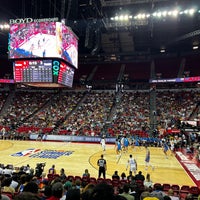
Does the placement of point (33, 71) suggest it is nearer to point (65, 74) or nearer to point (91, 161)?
point (65, 74)

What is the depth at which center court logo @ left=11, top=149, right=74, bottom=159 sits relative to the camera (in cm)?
1973

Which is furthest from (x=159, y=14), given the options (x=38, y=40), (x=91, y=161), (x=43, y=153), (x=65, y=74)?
(x=43, y=153)

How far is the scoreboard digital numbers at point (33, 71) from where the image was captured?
17.6m

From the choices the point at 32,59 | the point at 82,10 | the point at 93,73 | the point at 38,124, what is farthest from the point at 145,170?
the point at 93,73

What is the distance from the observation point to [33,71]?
700 inches

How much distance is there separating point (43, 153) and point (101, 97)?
19.2 meters

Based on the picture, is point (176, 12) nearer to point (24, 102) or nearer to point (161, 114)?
point (161, 114)

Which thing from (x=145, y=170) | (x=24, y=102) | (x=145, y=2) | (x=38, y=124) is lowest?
(x=145, y=170)

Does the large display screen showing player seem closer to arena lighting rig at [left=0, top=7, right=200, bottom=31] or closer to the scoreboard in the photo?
the scoreboard

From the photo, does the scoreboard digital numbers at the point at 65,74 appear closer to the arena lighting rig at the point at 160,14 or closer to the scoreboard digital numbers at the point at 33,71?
the scoreboard digital numbers at the point at 33,71

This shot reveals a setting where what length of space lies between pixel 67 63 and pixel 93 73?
2439 centimetres

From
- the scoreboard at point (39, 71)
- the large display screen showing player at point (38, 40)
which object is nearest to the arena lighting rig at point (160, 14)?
the large display screen showing player at point (38, 40)

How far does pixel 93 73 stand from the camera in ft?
142

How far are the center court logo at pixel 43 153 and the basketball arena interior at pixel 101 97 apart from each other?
0.09m
